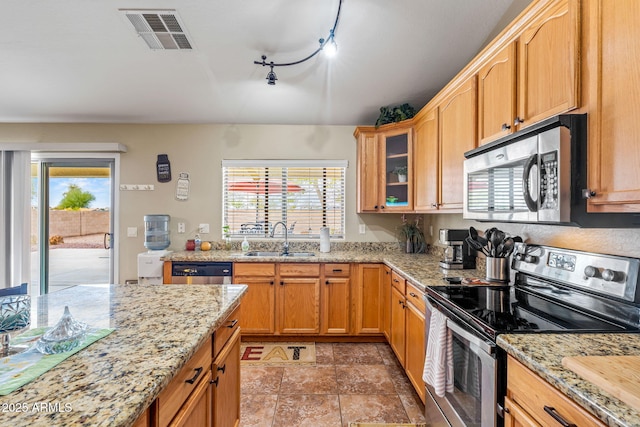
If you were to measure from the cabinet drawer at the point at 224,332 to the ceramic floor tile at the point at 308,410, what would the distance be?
814 mm

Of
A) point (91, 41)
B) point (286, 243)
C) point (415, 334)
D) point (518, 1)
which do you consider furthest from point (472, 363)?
point (91, 41)

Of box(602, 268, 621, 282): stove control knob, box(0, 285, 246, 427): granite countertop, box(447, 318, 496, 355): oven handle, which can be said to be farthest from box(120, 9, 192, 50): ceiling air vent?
box(602, 268, 621, 282): stove control knob

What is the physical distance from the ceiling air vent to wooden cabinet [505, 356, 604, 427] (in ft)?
8.74

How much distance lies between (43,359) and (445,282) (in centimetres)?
192

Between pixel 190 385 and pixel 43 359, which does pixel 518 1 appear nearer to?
pixel 190 385

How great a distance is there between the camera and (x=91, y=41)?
7.43ft

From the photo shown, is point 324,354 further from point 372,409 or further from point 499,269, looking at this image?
point 499,269

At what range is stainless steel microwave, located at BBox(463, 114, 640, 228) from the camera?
1141 millimetres

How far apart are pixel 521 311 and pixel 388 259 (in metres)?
→ 1.59

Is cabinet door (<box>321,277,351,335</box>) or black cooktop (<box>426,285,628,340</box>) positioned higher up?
black cooktop (<box>426,285,628,340</box>)

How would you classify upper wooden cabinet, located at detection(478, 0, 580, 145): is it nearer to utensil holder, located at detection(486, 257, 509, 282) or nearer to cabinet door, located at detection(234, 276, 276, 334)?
utensil holder, located at detection(486, 257, 509, 282)

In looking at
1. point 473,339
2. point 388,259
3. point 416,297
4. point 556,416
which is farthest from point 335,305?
point 556,416

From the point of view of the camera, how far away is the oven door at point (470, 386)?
45.4 inches

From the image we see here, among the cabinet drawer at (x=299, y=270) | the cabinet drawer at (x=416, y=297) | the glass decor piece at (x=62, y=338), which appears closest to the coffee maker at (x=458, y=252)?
the cabinet drawer at (x=416, y=297)
